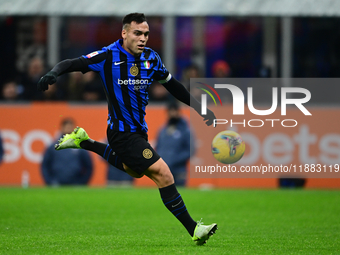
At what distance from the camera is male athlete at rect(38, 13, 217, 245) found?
5770 mm

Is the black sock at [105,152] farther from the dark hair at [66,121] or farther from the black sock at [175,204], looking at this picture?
the dark hair at [66,121]

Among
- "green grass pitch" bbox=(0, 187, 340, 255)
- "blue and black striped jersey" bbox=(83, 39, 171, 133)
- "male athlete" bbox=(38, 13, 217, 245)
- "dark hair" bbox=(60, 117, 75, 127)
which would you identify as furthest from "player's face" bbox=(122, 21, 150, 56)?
"dark hair" bbox=(60, 117, 75, 127)

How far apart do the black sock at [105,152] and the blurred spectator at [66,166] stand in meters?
5.77

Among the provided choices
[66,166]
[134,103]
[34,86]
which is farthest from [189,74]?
[134,103]

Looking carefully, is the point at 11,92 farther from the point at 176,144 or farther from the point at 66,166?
the point at 176,144

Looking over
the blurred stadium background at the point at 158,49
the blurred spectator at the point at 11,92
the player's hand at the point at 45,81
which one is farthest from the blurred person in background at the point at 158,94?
the player's hand at the point at 45,81

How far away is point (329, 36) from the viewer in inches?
587

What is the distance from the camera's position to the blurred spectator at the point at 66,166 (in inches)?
496

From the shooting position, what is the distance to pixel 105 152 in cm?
647

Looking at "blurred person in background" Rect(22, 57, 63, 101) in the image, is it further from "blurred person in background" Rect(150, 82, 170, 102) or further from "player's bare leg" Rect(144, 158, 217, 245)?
"player's bare leg" Rect(144, 158, 217, 245)

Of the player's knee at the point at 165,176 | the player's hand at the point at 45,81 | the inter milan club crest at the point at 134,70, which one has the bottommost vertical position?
the player's knee at the point at 165,176

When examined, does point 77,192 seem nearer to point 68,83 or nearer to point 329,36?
point 68,83

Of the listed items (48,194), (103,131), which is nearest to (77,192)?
(48,194)

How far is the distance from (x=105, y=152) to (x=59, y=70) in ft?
4.51
